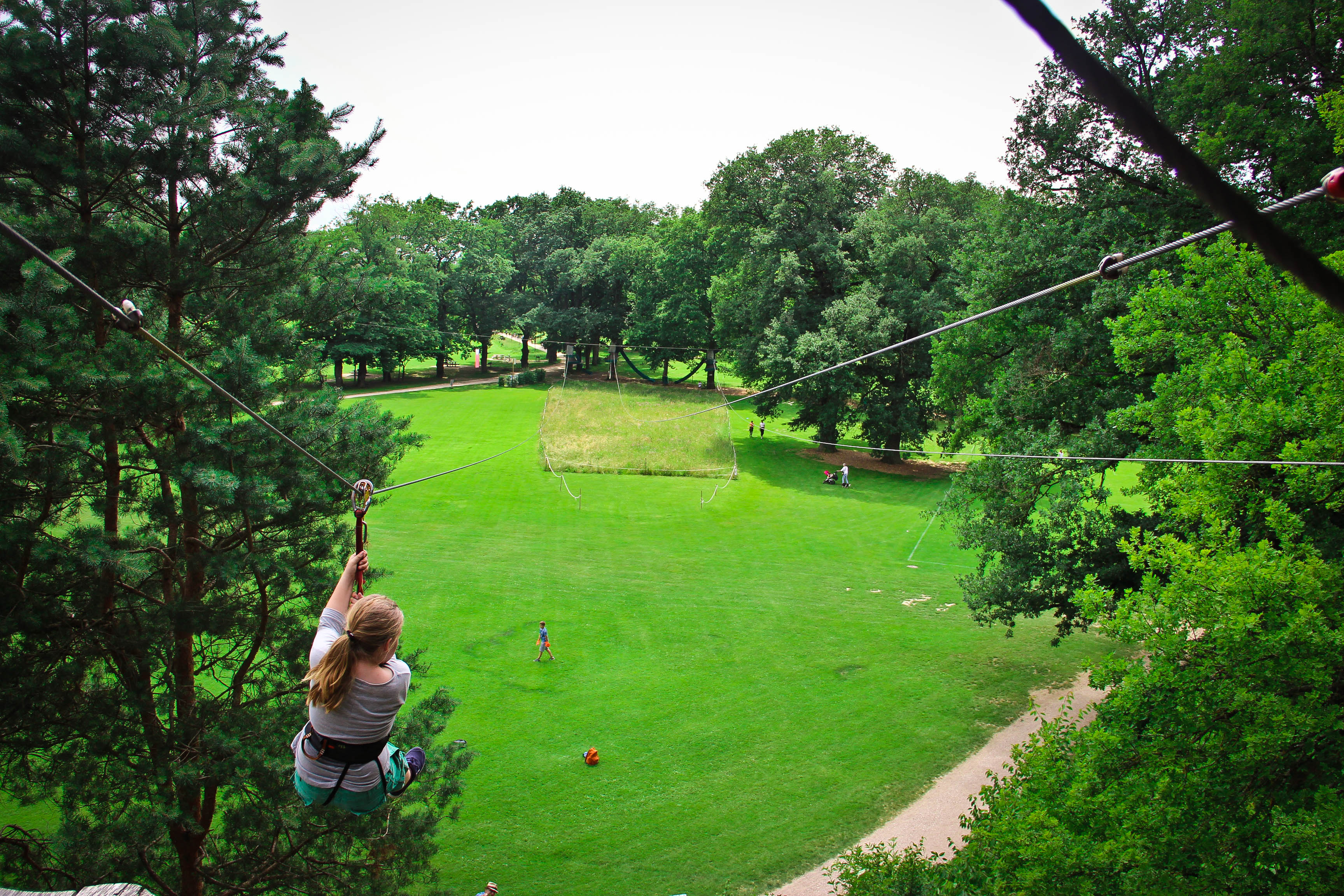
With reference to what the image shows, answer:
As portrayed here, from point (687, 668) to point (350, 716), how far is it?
53.6 ft

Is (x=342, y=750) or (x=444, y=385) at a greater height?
(x=342, y=750)

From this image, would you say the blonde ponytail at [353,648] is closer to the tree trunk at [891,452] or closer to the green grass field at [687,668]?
the green grass field at [687,668]

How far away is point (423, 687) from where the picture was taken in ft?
59.6

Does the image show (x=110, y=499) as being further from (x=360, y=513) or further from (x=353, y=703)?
(x=353, y=703)

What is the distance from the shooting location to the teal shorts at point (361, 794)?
4199mm

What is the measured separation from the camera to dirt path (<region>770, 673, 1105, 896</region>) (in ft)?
42.2

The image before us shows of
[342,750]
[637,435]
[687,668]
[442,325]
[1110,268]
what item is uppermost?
[1110,268]

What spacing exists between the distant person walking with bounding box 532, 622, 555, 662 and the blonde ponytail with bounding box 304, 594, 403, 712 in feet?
51.7

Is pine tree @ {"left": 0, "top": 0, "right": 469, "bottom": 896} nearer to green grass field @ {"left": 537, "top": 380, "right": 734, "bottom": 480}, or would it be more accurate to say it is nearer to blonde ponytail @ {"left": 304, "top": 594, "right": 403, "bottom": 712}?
blonde ponytail @ {"left": 304, "top": 594, "right": 403, "bottom": 712}

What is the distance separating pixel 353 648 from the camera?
3695 millimetres

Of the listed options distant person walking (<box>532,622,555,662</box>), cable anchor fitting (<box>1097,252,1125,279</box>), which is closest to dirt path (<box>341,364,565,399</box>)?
distant person walking (<box>532,622,555,662</box>)

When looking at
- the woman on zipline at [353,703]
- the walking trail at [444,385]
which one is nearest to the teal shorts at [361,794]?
the woman on zipline at [353,703]

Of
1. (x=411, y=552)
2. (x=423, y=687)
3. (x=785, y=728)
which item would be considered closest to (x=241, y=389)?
(x=423, y=687)

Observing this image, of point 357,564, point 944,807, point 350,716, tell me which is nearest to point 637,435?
point 944,807
